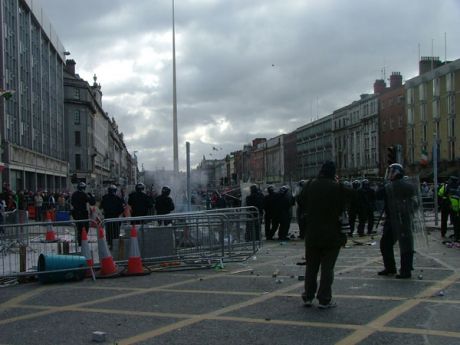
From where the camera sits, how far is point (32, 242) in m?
10.8

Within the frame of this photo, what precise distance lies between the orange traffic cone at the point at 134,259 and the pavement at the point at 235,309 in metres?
0.28

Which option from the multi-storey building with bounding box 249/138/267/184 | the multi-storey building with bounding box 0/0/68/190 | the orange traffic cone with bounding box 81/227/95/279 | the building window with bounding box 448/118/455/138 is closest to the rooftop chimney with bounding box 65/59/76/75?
the multi-storey building with bounding box 0/0/68/190

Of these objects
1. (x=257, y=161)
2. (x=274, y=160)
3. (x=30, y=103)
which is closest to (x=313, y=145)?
(x=274, y=160)

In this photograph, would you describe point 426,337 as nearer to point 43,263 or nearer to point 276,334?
point 276,334

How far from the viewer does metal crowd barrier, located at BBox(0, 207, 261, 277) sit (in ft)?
34.0

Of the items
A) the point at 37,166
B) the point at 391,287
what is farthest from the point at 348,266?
the point at 37,166

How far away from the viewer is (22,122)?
156 feet

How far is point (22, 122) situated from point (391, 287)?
146ft

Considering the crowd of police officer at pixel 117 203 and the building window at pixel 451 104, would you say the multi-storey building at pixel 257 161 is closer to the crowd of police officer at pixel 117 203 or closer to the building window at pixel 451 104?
the building window at pixel 451 104

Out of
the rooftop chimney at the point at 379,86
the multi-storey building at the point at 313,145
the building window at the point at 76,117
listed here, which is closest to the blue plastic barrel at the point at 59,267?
the rooftop chimney at the point at 379,86

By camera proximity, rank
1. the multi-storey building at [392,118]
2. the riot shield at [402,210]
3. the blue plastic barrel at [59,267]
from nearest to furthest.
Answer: the riot shield at [402,210]
the blue plastic barrel at [59,267]
the multi-storey building at [392,118]

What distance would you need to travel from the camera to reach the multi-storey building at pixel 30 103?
42406mm

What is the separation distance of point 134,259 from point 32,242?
2.19m

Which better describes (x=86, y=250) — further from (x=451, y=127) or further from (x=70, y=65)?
(x=70, y=65)
